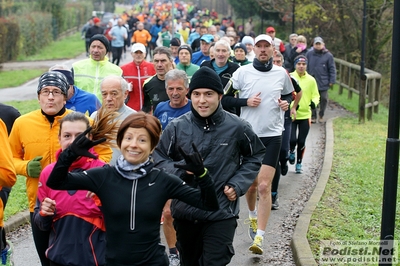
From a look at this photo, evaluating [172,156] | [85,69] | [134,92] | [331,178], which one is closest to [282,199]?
[331,178]

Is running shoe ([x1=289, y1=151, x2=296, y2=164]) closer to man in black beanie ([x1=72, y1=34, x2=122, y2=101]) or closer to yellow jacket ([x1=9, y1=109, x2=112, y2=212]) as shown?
man in black beanie ([x1=72, y1=34, x2=122, y2=101])

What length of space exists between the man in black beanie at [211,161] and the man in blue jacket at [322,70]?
1274 centimetres

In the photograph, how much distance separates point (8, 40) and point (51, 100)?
31.2 metres

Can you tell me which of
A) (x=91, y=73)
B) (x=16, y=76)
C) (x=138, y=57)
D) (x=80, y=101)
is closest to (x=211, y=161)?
(x=80, y=101)

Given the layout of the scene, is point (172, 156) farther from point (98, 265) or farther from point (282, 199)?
point (282, 199)

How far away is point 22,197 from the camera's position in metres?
10.2

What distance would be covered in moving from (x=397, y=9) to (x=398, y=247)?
3636 mm

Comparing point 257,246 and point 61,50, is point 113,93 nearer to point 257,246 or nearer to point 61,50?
point 257,246

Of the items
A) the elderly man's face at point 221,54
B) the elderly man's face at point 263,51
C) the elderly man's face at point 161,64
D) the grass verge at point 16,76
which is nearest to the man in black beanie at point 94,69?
the elderly man's face at point 161,64

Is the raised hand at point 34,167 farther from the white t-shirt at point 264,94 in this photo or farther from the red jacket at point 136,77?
the red jacket at point 136,77

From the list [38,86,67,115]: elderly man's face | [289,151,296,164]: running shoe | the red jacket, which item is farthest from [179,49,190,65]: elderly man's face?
[38,86,67,115]: elderly man's face

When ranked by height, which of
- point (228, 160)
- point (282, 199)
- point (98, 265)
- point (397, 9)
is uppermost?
point (397, 9)

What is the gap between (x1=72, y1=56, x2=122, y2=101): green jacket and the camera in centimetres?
980

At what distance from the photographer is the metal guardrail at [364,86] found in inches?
712
